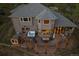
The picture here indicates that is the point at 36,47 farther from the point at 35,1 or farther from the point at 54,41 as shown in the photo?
the point at 35,1

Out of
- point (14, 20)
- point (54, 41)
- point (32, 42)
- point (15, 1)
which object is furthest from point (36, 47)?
point (15, 1)

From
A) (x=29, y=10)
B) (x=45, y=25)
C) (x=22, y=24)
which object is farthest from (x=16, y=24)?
(x=45, y=25)

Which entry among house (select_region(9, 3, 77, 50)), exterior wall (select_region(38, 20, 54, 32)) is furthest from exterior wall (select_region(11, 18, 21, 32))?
exterior wall (select_region(38, 20, 54, 32))

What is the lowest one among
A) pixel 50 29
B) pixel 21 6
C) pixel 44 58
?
pixel 44 58

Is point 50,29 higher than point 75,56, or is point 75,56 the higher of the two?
point 50,29

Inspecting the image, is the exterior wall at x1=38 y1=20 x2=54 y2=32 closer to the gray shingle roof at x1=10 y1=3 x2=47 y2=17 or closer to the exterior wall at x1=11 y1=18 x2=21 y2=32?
the gray shingle roof at x1=10 y1=3 x2=47 y2=17

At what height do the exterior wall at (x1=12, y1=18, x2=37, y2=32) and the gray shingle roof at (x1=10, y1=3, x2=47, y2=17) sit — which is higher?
the gray shingle roof at (x1=10, y1=3, x2=47, y2=17)

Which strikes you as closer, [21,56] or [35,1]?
[35,1]

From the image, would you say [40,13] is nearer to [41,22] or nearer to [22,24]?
[41,22]
